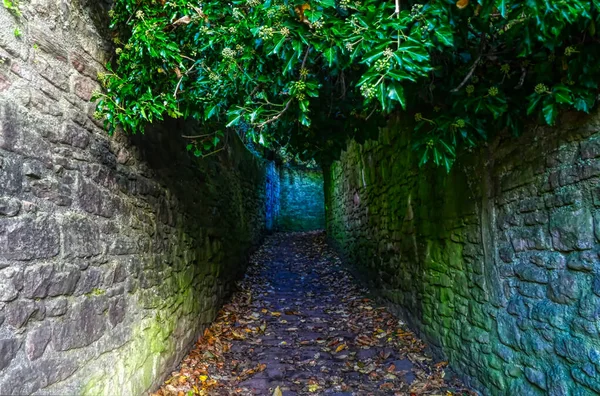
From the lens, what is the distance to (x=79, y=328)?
1.88 metres

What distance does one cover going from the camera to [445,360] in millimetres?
3166

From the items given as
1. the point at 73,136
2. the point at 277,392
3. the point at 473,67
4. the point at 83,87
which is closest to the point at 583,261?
the point at 473,67

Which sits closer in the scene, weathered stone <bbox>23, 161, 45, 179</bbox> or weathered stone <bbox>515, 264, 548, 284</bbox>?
weathered stone <bbox>23, 161, 45, 179</bbox>

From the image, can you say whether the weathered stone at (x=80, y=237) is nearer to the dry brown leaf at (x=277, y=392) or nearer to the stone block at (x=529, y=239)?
the dry brown leaf at (x=277, y=392)

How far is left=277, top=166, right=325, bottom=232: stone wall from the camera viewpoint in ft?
40.2

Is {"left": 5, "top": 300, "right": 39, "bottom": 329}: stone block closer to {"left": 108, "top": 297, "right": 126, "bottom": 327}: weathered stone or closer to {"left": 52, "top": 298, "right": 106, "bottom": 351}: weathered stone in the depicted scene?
{"left": 52, "top": 298, "right": 106, "bottom": 351}: weathered stone

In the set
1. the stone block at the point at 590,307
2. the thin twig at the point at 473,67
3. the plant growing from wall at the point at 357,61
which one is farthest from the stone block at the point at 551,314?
the thin twig at the point at 473,67

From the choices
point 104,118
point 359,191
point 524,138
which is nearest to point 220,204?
point 359,191

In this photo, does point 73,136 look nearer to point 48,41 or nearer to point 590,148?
point 48,41

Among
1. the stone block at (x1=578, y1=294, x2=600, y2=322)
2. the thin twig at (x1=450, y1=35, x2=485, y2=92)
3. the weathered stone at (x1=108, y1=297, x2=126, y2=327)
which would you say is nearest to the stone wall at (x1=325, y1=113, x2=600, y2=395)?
the stone block at (x1=578, y1=294, x2=600, y2=322)

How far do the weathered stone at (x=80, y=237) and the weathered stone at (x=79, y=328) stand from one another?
267 millimetres

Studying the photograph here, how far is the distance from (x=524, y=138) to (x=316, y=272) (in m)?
4.97

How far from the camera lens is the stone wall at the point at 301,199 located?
12.2 metres

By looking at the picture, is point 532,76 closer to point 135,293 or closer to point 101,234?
point 101,234
